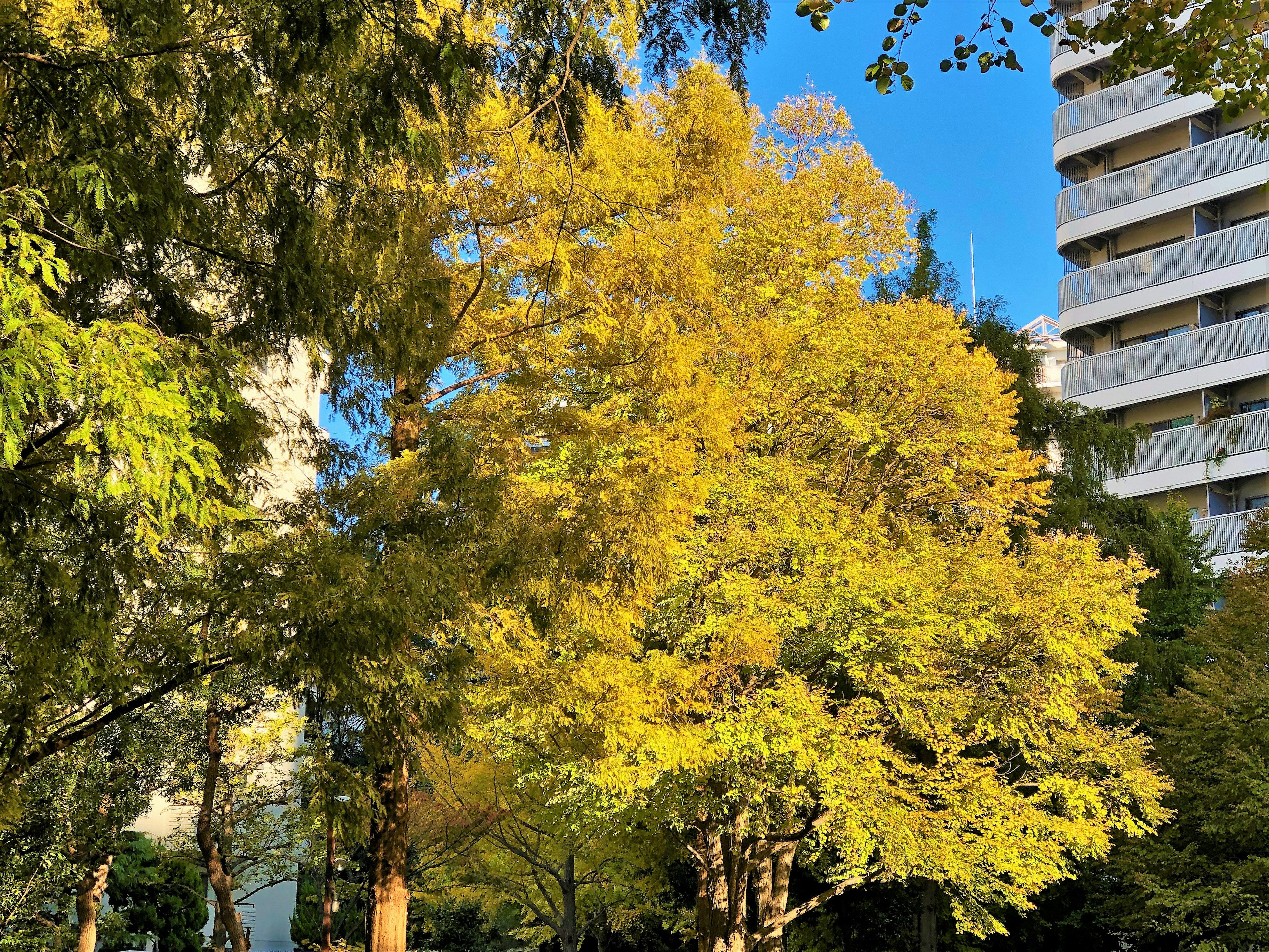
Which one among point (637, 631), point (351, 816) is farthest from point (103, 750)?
point (351, 816)

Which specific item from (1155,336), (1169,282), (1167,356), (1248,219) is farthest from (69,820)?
(1248,219)

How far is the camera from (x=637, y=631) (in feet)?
56.6

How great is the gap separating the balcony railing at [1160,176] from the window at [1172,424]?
7.11 m

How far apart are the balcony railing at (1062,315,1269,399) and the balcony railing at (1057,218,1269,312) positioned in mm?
1795

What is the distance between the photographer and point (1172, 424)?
1531 inches

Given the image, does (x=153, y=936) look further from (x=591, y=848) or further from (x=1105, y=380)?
(x=1105, y=380)

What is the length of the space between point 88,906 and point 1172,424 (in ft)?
109

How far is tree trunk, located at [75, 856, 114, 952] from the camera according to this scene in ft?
57.9

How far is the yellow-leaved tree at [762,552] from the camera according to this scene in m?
13.5

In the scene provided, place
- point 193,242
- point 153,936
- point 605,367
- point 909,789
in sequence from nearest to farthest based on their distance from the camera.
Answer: point 193,242
point 605,367
point 909,789
point 153,936

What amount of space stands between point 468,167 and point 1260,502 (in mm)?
30737

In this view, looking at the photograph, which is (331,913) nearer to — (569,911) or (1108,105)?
(569,911)

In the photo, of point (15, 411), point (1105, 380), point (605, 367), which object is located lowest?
point (15, 411)

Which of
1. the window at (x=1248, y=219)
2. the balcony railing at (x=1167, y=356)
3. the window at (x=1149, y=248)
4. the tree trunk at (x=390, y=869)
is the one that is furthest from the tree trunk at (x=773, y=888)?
the window at (x=1248, y=219)
